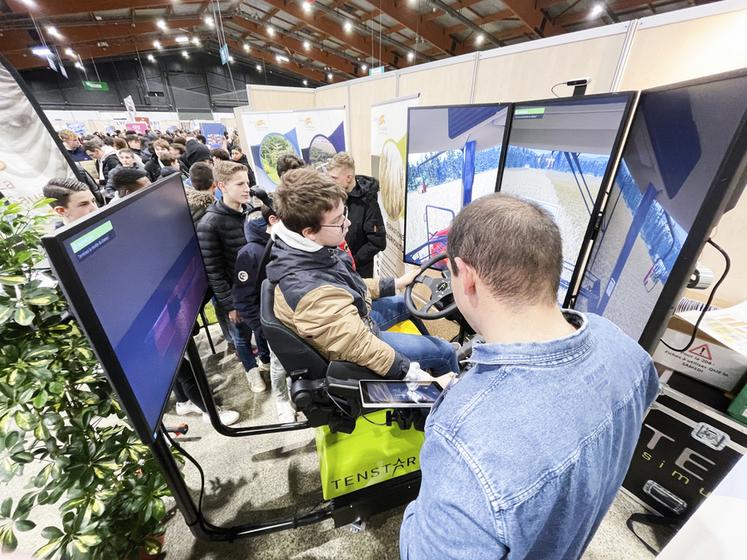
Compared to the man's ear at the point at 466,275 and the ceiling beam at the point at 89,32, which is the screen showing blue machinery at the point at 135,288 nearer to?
the man's ear at the point at 466,275

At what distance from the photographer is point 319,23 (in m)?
9.60

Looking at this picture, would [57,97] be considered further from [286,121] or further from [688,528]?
[688,528]

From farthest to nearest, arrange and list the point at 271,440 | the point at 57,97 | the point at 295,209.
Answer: the point at 57,97
the point at 271,440
the point at 295,209

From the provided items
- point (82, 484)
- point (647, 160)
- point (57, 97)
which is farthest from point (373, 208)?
point (57, 97)

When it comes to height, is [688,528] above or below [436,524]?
below

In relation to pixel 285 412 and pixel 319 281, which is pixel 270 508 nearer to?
pixel 285 412

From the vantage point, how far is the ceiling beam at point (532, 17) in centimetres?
655

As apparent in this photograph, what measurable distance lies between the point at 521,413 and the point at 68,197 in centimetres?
242

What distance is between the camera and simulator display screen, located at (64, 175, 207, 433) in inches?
26.1

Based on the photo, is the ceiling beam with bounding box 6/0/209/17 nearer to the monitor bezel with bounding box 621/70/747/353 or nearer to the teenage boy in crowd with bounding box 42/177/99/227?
the teenage boy in crowd with bounding box 42/177/99/227

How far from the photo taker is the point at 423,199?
2.44 metres

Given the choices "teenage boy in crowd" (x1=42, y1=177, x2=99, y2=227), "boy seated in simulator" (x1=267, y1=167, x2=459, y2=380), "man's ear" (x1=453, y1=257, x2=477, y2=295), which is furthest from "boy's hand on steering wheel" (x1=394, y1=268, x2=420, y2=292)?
"teenage boy in crowd" (x1=42, y1=177, x2=99, y2=227)

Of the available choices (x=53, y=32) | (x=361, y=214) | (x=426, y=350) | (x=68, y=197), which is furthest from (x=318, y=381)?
(x=53, y=32)

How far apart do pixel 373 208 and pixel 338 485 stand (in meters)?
1.98
